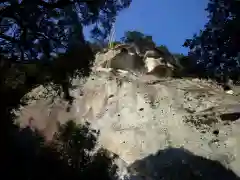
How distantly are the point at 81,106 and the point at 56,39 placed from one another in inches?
351

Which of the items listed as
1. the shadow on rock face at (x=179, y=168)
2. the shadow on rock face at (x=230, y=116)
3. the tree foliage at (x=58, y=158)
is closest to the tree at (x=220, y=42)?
the shadow on rock face at (x=230, y=116)

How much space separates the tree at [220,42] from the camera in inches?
461

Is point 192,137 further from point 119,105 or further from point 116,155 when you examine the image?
point 119,105

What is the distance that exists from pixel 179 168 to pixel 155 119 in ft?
10.1

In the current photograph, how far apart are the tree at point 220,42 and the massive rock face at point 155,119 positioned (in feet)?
6.13

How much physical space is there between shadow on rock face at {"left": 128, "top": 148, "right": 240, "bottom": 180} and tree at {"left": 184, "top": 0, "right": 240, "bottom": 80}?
2874 mm

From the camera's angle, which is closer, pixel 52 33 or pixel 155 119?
pixel 52 33

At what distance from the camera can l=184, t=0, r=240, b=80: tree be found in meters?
11.7

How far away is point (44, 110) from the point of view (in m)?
14.2

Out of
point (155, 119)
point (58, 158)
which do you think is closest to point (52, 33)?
point (58, 158)

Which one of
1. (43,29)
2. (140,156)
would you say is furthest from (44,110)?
(43,29)

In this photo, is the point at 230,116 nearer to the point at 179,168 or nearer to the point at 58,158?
the point at 179,168

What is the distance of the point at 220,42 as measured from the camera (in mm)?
12203

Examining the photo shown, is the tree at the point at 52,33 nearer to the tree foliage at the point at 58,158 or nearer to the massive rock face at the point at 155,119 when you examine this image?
the tree foliage at the point at 58,158
